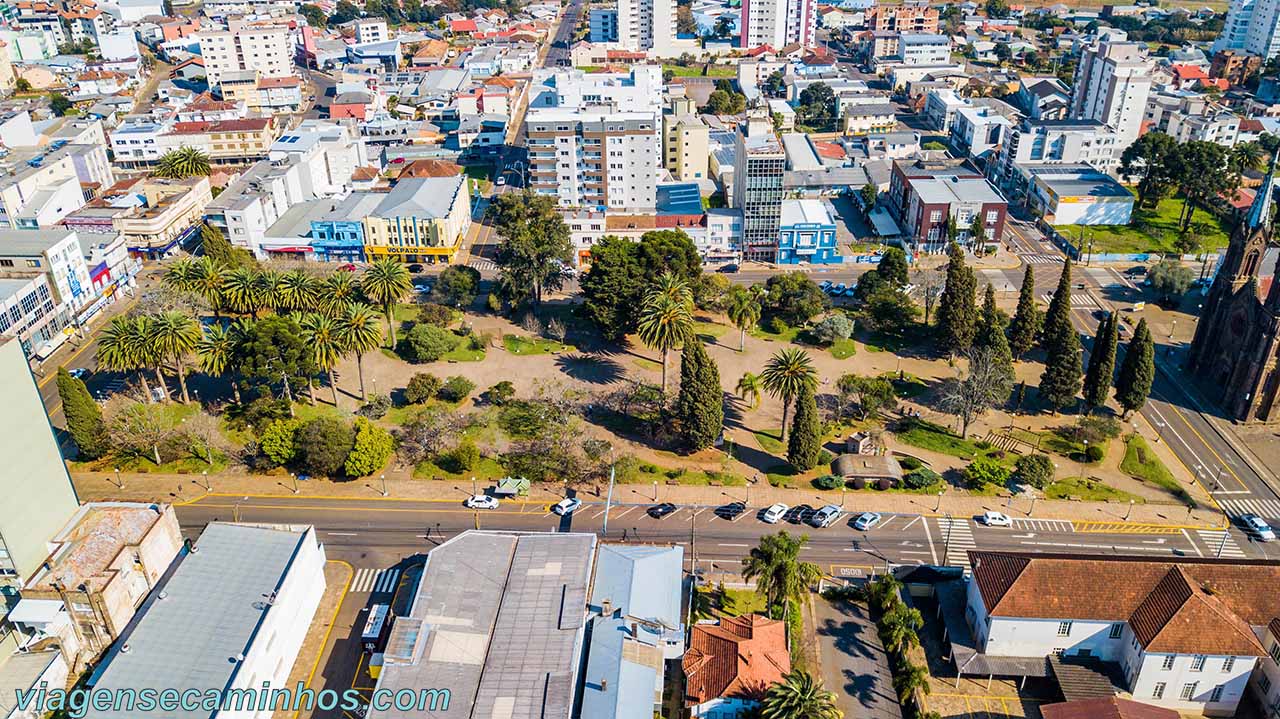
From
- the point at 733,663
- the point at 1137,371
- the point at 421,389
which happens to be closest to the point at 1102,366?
the point at 1137,371

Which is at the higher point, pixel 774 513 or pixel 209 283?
pixel 209 283

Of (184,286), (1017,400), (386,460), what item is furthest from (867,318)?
(184,286)

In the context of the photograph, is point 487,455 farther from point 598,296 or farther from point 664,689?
point 664,689

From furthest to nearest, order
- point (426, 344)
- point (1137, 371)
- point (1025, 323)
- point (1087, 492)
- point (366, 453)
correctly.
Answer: point (426, 344)
point (1025, 323)
point (1137, 371)
point (1087, 492)
point (366, 453)

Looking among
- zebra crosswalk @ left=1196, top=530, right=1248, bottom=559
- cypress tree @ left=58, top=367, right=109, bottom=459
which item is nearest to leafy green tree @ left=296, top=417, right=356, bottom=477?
cypress tree @ left=58, top=367, right=109, bottom=459

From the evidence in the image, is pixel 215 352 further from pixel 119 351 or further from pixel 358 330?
pixel 358 330
